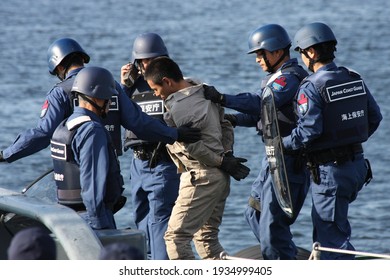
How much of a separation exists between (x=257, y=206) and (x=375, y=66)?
27.6 meters

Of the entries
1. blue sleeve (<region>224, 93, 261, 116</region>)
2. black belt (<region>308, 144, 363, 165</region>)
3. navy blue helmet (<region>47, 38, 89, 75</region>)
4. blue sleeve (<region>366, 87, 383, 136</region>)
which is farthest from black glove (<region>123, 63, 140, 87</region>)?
blue sleeve (<region>366, 87, 383, 136</region>)

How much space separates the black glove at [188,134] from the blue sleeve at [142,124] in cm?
3

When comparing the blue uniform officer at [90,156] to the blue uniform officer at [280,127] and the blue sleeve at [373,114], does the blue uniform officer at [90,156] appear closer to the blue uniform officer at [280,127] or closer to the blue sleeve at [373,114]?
the blue uniform officer at [280,127]

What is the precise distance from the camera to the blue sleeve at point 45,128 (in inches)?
348

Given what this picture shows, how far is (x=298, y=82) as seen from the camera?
8.93m

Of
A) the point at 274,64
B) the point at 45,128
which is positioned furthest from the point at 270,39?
the point at 45,128

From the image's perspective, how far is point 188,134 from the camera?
27.5 ft

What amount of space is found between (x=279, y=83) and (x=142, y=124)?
1.02 meters

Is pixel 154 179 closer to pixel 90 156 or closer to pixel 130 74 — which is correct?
pixel 130 74

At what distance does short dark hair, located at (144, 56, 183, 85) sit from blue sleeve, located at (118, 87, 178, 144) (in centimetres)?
30
